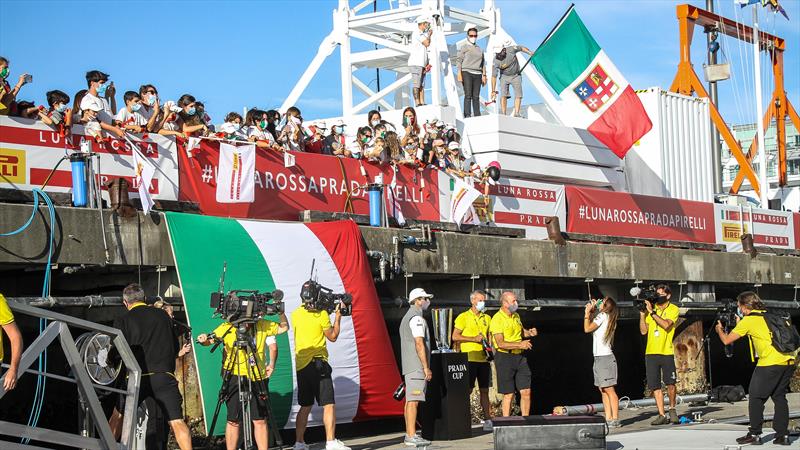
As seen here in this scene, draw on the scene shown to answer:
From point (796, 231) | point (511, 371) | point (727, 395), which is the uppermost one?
point (796, 231)

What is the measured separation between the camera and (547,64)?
24.5 metres

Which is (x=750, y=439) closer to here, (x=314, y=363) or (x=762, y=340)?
(x=762, y=340)

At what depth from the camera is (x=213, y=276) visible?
46.6 feet

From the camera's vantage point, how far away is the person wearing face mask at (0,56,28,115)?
1434 cm

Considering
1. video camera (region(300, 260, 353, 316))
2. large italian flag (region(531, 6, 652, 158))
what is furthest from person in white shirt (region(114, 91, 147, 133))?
large italian flag (region(531, 6, 652, 158))

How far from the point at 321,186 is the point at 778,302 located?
460 inches

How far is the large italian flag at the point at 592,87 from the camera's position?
24297 mm

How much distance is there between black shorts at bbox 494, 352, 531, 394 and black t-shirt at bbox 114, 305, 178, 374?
522 centimetres

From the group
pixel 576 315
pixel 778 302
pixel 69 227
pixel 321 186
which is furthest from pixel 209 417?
pixel 778 302

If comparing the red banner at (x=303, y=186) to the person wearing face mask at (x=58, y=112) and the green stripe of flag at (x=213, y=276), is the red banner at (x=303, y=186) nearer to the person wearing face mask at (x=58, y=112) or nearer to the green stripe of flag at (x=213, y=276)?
the green stripe of flag at (x=213, y=276)

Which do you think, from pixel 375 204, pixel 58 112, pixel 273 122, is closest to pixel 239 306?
pixel 58 112

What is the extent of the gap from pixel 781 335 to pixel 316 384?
4975 millimetres

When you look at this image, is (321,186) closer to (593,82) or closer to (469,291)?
(469,291)

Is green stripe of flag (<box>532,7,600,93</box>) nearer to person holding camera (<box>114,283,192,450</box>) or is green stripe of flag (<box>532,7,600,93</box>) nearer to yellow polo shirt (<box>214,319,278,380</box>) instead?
yellow polo shirt (<box>214,319,278,380</box>)
